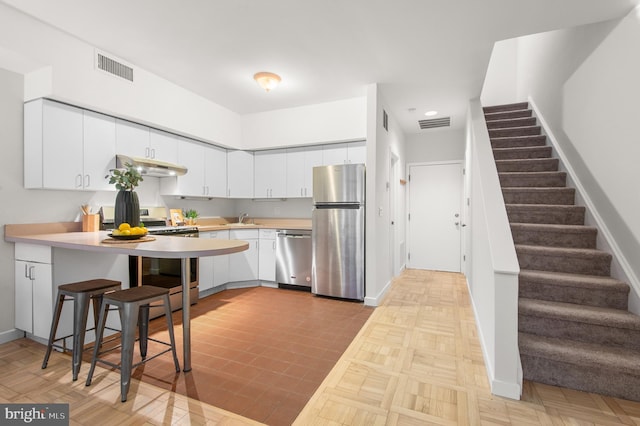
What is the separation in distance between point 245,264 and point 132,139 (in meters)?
2.18

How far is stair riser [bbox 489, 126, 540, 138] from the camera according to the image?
13.9 ft

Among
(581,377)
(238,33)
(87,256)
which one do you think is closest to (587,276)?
(581,377)

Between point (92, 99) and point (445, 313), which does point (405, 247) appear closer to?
point (445, 313)

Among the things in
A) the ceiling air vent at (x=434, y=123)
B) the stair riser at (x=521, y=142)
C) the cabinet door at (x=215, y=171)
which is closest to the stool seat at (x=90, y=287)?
the cabinet door at (x=215, y=171)

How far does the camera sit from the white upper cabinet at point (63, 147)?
104 inches

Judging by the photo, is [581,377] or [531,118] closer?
[581,377]

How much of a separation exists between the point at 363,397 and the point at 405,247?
439 centimetres

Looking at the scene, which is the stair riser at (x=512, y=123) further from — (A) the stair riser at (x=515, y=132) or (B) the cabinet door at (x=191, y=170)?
(B) the cabinet door at (x=191, y=170)

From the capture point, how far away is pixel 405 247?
6.03 metres

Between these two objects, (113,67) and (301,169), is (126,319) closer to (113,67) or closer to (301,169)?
(113,67)

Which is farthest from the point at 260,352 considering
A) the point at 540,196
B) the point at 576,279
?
the point at 540,196

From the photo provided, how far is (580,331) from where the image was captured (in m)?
2.20

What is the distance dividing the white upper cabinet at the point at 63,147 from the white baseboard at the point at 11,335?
1.29m
